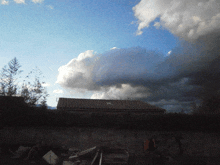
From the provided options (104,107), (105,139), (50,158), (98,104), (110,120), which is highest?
(98,104)

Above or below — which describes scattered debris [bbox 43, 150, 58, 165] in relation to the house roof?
below

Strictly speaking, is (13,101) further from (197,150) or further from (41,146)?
(197,150)

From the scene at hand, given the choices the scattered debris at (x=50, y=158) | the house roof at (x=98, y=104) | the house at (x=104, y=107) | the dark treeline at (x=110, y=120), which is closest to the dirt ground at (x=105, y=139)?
the dark treeline at (x=110, y=120)

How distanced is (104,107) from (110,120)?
37.4ft

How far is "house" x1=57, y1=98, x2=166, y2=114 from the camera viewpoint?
22644mm

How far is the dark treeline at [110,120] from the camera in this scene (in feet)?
39.2

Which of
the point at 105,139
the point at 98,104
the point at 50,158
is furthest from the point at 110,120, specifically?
the point at 98,104

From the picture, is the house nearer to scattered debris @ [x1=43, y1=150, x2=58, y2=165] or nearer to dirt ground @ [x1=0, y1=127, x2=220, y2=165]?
dirt ground @ [x1=0, y1=127, x2=220, y2=165]

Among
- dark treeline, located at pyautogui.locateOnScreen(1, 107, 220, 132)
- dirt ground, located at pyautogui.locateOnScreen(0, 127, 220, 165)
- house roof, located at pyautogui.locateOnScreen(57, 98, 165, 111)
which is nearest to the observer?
dirt ground, located at pyautogui.locateOnScreen(0, 127, 220, 165)

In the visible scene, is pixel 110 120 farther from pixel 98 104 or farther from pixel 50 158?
pixel 98 104

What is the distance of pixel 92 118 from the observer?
1246 centimetres

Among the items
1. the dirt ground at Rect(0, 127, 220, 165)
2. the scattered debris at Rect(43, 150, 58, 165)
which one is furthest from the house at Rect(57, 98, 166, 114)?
the scattered debris at Rect(43, 150, 58, 165)

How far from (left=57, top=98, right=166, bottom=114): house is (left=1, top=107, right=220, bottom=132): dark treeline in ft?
32.3

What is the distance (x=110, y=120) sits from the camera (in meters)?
12.4
